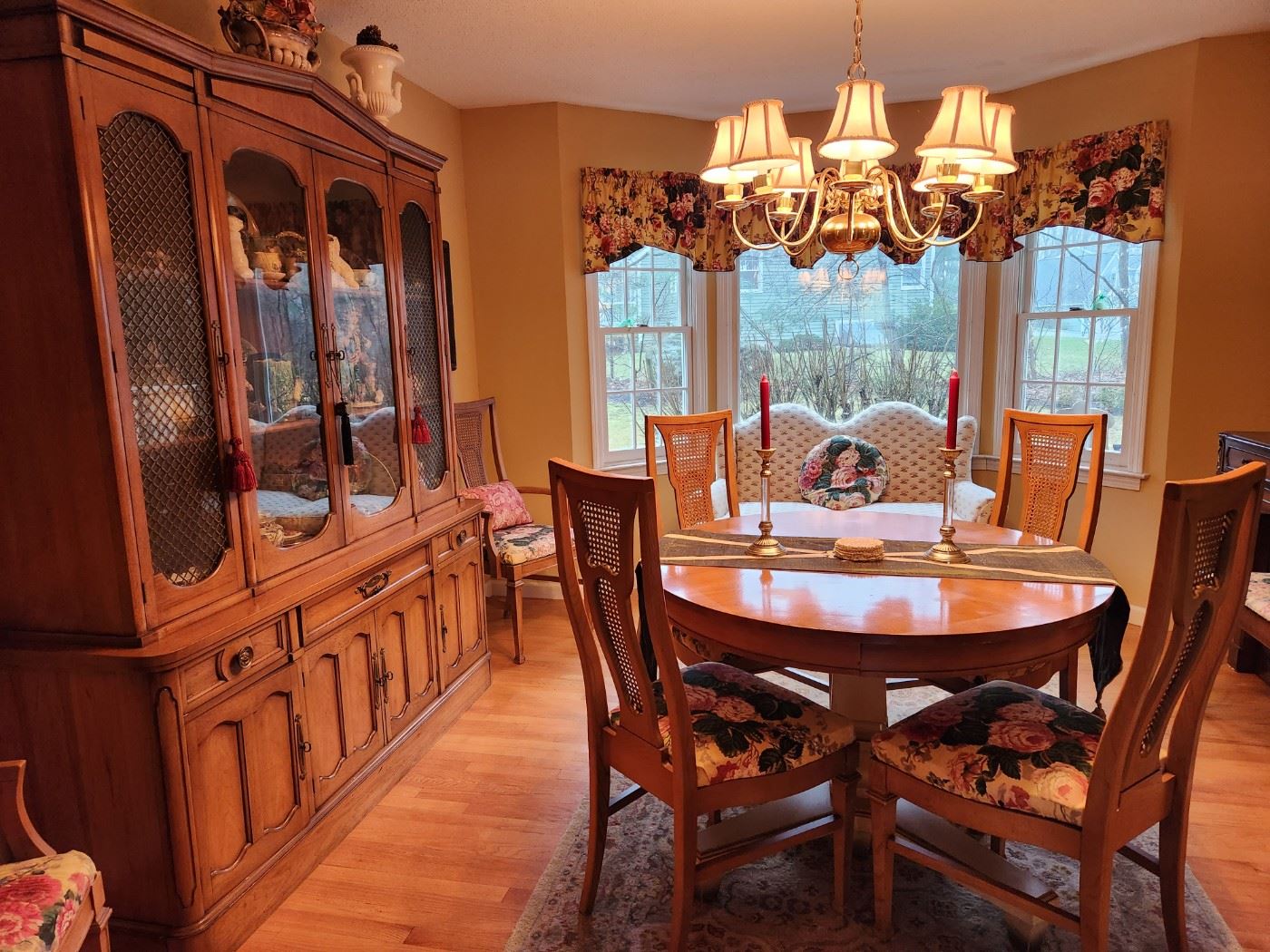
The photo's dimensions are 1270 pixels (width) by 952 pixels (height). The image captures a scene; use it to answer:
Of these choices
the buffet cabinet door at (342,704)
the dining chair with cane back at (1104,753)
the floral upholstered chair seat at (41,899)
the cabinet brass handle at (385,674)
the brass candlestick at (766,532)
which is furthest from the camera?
the cabinet brass handle at (385,674)

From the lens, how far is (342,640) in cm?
231

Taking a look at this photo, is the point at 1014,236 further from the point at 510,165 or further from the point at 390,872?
the point at 390,872

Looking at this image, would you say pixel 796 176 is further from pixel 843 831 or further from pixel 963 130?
pixel 843 831

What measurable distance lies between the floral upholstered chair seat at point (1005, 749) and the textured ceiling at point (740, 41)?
2.41 metres

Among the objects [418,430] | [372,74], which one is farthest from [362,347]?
[372,74]

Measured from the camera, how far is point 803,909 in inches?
77.6

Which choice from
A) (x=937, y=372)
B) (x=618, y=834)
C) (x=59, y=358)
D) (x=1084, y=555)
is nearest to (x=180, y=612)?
(x=59, y=358)

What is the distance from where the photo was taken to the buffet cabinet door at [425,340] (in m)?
2.78

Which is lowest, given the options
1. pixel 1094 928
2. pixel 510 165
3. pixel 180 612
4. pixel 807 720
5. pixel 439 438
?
pixel 1094 928

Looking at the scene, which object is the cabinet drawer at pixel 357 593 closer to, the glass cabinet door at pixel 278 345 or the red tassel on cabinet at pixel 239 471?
the glass cabinet door at pixel 278 345

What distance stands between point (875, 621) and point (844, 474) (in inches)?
103

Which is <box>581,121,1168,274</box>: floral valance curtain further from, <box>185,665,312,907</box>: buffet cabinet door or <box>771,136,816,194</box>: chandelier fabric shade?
<box>185,665,312,907</box>: buffet cabinet door

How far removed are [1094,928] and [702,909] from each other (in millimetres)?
855

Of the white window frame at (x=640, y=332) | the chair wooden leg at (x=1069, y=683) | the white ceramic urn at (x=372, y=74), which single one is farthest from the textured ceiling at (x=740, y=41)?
the chair wooden leg at (x=1069, y=683)
